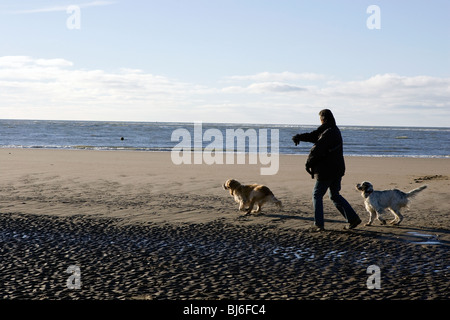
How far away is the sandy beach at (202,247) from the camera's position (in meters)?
5.28

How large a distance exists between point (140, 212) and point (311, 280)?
5.62 metres

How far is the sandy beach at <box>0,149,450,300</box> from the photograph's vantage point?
17.3ft

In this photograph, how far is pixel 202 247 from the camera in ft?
23.8

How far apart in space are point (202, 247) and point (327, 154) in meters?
2.78

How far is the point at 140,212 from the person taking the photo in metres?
10.4
